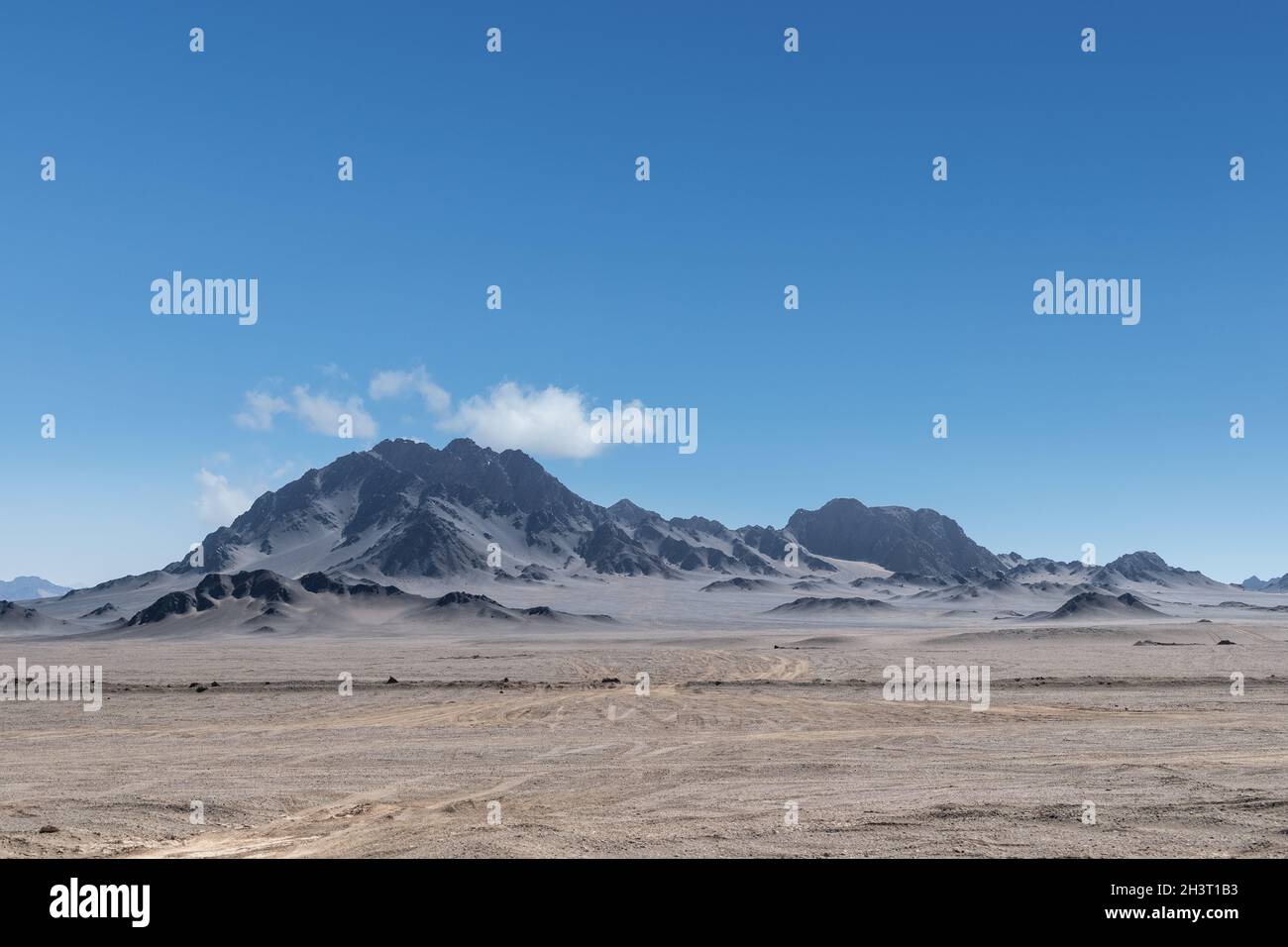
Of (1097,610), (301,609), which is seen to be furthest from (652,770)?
(1097,610)

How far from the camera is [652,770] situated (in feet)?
A: 68.8

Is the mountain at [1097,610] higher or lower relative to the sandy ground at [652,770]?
lower

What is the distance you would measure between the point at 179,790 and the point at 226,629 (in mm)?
140247

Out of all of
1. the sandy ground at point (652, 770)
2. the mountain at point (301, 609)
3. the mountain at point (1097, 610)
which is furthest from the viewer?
the mountain at point (1097, 610)

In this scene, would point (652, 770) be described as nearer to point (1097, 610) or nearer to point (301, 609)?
point (301, 609)

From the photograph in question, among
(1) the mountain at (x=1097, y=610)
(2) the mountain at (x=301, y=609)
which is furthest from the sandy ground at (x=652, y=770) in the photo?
(1) the mountain at (x=1097, y=610)

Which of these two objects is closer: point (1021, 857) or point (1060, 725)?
point (1021, 857)

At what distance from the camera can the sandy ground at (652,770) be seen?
1357 cm

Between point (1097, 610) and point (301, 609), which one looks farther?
point (1097, 610)

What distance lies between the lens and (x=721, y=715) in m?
33.1

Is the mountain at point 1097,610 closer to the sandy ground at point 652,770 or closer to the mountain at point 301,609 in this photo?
the mountain at point 301,609

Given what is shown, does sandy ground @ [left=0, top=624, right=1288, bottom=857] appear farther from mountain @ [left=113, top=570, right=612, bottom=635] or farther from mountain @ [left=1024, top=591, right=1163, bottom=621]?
mountain @ [left=1024, top=591, right=1163, bottom=621]
